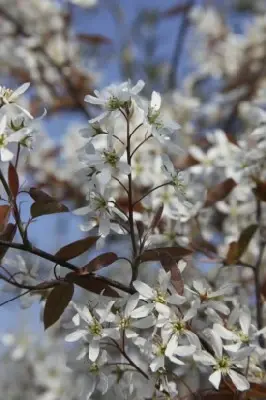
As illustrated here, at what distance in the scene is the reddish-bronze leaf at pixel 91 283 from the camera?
1.03m

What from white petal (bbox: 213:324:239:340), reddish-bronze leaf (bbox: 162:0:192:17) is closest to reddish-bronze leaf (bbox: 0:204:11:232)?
white petal (bbox: 213:324:239:340)

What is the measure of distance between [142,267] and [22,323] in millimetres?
1349

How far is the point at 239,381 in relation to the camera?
3.27 ft

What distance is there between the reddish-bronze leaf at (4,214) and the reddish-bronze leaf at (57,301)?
0.12 metres

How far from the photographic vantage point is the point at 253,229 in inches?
52.8

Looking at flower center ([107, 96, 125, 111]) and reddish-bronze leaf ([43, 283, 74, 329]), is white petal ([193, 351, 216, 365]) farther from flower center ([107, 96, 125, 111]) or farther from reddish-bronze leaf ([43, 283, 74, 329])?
flower center ([107, 96, 125, 111])

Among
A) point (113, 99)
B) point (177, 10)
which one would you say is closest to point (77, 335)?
point (113, 99)

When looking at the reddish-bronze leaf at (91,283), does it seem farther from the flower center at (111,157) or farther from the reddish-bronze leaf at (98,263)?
the flower center at (111,157)

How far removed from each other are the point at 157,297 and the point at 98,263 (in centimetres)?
10

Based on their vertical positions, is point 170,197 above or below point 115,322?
above

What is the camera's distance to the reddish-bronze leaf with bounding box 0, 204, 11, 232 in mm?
979

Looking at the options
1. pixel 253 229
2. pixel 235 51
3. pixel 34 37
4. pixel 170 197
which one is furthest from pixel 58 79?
pixel 253 229

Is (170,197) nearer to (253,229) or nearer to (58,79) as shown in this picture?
(253,229)

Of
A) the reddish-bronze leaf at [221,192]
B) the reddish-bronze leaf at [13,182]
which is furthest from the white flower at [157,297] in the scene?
the reddish-bronze leaf at [221,192]
